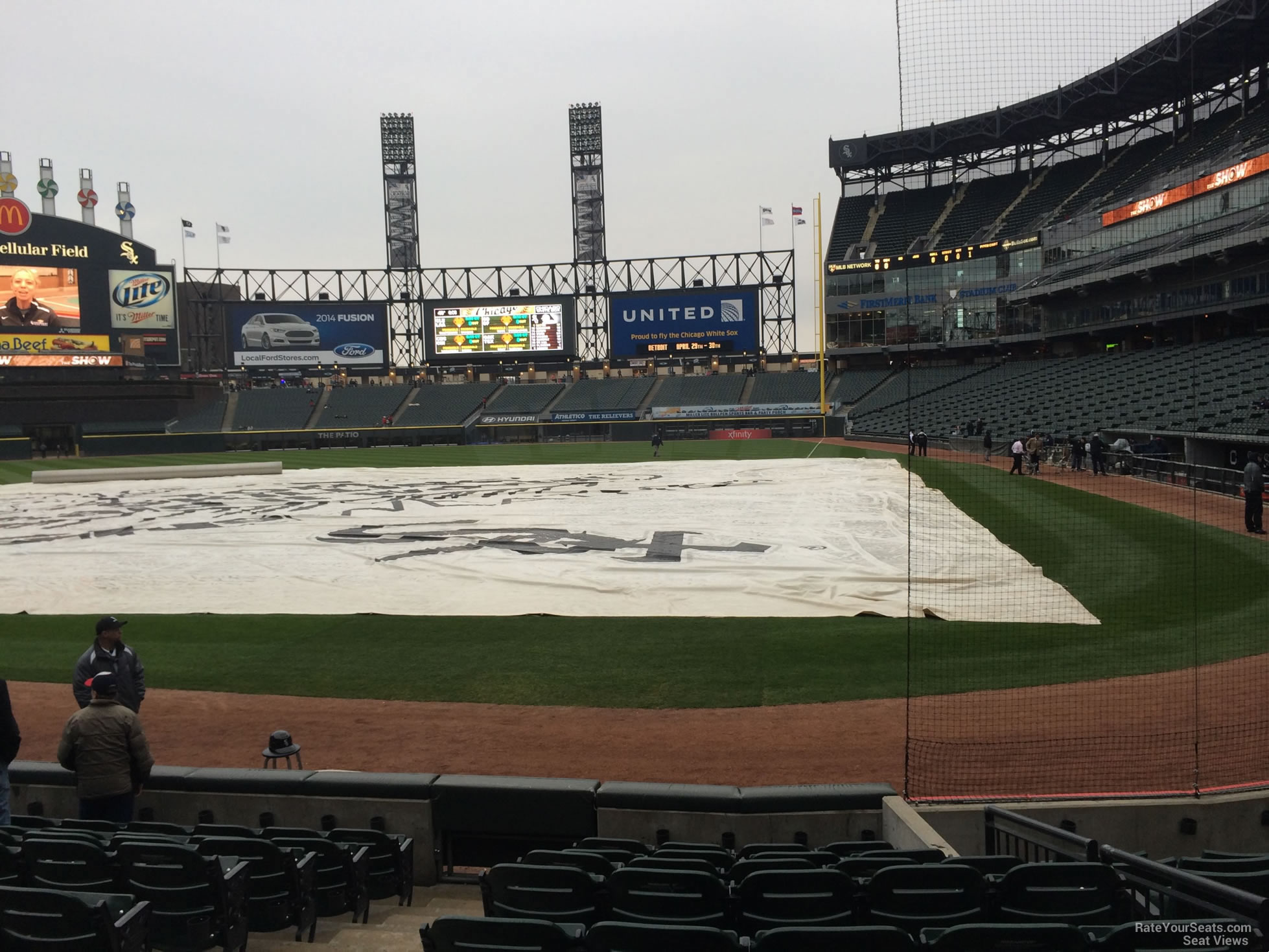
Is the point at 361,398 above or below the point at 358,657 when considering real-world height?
above

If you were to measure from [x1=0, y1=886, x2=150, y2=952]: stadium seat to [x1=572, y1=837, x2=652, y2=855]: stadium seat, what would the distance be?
254 cm

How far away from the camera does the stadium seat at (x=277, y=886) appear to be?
474 cm

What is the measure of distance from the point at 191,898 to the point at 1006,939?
3722 millimetres

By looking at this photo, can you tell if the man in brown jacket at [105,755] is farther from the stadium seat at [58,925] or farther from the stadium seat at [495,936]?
the stadium seat at [495,936]

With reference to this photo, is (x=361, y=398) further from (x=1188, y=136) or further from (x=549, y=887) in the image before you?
(x=549, y=887)

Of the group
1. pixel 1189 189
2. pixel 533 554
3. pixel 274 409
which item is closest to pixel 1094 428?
pixel 1189 189

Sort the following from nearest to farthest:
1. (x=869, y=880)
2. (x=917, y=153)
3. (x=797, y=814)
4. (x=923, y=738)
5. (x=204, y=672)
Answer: (x=869, y=880) < (x=797, y=814) < (x=923, y=738) < (x=204, y=672) < (x=917, y=153)

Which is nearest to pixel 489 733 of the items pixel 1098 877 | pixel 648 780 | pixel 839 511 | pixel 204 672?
pixel 648 780

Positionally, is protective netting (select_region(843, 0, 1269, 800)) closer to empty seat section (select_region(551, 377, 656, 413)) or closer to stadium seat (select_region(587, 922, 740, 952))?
stadium seat (select_region(587, 922, 740, 952))

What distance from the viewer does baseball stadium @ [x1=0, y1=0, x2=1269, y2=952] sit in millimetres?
4371

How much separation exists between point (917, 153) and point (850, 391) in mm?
21499

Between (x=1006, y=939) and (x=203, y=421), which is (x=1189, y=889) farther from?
(x=203, y=421)

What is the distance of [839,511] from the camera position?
2288 cm

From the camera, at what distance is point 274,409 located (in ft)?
250
